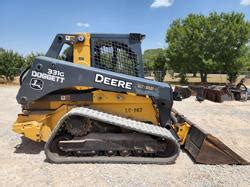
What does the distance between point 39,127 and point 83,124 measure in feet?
2.99

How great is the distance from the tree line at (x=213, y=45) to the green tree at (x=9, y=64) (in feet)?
56.1

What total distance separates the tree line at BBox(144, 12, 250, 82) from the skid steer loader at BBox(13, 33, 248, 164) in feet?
92.4

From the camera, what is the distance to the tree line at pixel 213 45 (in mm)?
33250

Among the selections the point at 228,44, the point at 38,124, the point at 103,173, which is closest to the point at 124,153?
the point at 103,173

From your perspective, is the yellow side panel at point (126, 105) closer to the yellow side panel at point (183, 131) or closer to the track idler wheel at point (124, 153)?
the yellow side panel at point (183, 131)

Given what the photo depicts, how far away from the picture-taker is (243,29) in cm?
3306

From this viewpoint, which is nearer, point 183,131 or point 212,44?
point 183,131

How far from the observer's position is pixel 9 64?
98.2 ft

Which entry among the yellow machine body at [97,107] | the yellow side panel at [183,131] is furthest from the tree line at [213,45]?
the yellow side panel at [183,131]

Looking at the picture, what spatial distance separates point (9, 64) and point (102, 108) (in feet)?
86.5

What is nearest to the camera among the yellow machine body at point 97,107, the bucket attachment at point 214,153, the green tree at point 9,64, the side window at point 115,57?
the bucket attachment at point 214,153

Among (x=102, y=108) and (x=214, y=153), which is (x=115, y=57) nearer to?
(x=102, y=108)

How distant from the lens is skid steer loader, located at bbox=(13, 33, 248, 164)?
5398mm

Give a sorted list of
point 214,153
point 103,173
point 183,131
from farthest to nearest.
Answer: point 183,131 < point 214,153 < point 103,173
